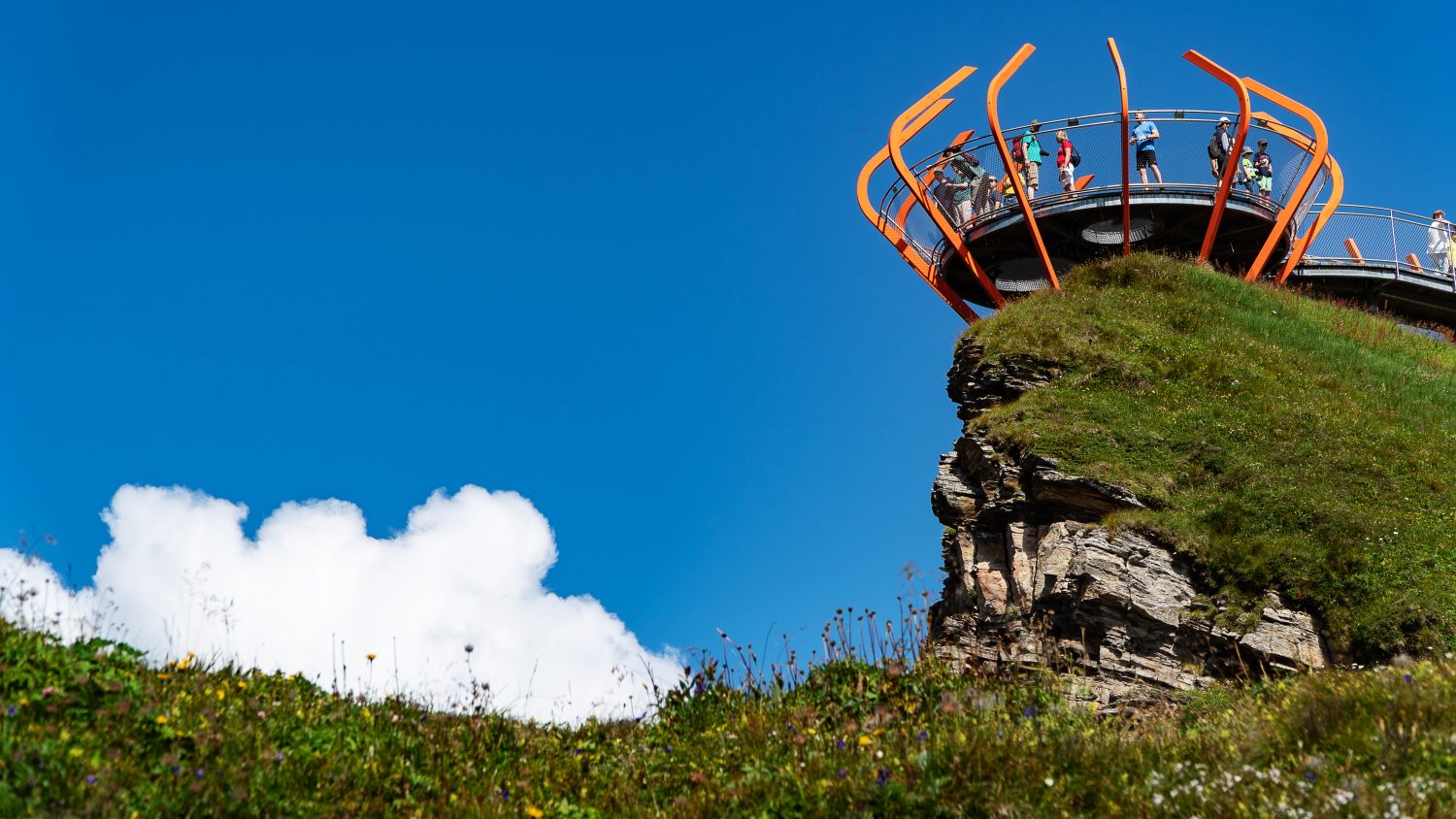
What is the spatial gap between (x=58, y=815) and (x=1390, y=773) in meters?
6.76

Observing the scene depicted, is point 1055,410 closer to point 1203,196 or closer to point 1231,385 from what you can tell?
point 1231,385

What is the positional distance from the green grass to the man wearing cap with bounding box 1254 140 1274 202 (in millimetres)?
22027

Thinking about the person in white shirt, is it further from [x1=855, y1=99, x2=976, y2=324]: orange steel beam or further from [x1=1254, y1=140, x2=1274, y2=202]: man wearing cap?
[x1=855, y1=99, x2=976, y2=324]: orange steel beam

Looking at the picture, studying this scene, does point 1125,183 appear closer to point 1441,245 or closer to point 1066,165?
point 1066,165

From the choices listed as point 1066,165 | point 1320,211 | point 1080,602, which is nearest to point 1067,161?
point 1066,165

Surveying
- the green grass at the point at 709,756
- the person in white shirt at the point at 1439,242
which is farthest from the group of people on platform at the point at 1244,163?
the green grass at the point at 709,756

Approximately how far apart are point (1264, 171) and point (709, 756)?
25755mm

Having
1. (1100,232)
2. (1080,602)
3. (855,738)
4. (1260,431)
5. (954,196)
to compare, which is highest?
(954,196)

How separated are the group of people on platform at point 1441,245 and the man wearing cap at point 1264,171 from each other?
265 inches

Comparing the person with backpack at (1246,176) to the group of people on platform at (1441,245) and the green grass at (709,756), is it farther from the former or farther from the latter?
the green grass at (709,756)

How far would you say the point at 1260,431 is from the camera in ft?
55.9

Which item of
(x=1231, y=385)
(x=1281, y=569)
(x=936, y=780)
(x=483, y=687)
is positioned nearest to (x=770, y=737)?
(x=936, y=780)

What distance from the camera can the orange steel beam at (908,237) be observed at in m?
28.7

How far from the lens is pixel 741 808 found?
7340mm
